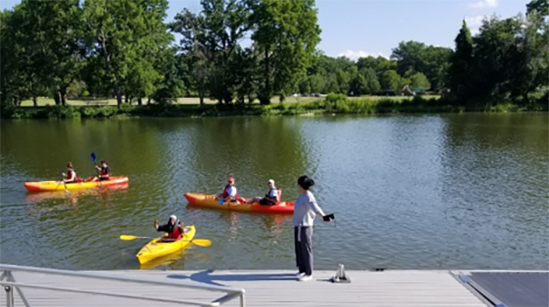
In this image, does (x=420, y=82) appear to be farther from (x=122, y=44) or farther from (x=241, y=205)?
(x=241, y=205)

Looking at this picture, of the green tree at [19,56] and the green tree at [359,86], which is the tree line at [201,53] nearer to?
the green tree at [19,56]

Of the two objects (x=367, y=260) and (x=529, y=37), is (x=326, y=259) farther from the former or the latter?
(x=529, y=37)

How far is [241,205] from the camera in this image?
17766 mm

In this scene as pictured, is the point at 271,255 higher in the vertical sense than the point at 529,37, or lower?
lower

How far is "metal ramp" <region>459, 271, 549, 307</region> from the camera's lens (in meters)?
7.72

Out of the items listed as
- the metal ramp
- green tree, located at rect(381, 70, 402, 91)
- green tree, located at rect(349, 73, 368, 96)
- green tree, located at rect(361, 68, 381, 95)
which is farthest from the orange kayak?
green tree, located at rect(381, 70, 402, 91)

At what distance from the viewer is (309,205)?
8.27 metres

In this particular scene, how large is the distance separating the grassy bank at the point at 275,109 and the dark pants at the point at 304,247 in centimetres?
5322

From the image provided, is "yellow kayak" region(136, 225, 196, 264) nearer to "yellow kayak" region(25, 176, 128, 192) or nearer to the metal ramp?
the metal ramp

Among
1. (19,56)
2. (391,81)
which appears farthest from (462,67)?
(19,56)

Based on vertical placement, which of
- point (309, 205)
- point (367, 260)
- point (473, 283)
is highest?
point (309, 205)

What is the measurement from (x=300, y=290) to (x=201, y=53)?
5918cm

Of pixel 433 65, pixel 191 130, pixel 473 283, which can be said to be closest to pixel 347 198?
pixel 473 283

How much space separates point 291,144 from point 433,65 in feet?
288
